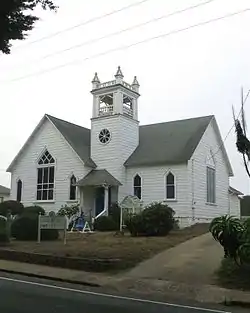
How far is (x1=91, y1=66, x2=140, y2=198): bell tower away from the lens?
34281 millimetres

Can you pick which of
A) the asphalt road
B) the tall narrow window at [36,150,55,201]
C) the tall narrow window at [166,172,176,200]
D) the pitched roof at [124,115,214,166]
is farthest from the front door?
the asphalt road

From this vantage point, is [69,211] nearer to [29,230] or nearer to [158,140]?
[158,140]

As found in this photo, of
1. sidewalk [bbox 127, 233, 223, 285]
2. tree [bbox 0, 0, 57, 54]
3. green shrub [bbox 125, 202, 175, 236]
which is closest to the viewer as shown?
tree [bbox 0, 0, 57, 54]

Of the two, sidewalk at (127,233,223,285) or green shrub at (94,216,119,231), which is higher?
green shrub at (94,216,119,231)

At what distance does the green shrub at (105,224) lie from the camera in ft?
98.7

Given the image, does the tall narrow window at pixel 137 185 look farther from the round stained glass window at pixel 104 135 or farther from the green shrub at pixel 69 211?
the green shrub at pixel 69 211

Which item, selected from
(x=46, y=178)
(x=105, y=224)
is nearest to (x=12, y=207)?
(x=46, y=178)

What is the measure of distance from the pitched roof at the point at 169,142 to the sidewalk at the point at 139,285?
55.3ft

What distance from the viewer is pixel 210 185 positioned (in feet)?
114

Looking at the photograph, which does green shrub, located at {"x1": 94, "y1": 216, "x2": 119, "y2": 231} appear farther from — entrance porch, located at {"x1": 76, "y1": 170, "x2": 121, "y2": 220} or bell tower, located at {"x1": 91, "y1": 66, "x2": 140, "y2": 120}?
A: bell tower, located at {"x1": 91, "y1": 66, "x2": 140, "y2": 120}

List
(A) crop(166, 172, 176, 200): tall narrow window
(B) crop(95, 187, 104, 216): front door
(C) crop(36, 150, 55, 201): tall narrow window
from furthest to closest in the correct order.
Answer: (C) crop(36, 150, 55, 201): tall narrow window < (B) crop(95, 187, 104, 216): front door < (A) crop(166, 172, 176, 200): tall narrow window

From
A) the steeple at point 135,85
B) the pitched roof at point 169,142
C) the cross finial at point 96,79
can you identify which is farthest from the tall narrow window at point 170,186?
the cross finial at point 96,79

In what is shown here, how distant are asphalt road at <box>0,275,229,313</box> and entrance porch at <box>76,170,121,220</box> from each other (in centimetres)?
1957

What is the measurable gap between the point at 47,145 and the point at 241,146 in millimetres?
21384
